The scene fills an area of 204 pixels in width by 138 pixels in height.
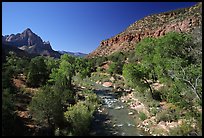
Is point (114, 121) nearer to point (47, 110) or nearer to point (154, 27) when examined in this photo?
point (47, 110)

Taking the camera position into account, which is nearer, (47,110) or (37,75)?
(47,110)

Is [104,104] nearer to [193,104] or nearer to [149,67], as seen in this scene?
[149,67]

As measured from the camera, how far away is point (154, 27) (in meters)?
101

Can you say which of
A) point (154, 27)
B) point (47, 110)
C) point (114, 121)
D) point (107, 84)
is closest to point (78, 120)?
point (47, 110)

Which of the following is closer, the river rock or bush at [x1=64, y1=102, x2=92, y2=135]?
bush at [x1=64, y1=102, x2=92, y2=135]

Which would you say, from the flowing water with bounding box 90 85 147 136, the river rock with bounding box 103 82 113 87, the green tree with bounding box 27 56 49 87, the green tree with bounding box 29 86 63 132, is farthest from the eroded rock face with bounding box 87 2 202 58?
the green tree with bounding box 29 86 63 132

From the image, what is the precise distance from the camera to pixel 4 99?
16.4 meters

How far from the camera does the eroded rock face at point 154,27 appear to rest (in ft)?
273

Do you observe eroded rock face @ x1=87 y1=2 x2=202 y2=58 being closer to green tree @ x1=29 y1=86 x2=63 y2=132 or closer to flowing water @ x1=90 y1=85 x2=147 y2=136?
flowing water @ x1=90 y1=85 x2=147 y2=136

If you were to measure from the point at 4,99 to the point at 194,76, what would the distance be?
1356cm

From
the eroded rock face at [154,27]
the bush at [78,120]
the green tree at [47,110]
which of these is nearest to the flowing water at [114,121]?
the bush at [78,120]

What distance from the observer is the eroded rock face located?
8319 centimetres

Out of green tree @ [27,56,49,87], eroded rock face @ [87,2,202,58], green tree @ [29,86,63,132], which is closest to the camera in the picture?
green tree @ [29,86,63,132]

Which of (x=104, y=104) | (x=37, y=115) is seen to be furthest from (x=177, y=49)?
(x=37, y=115)
